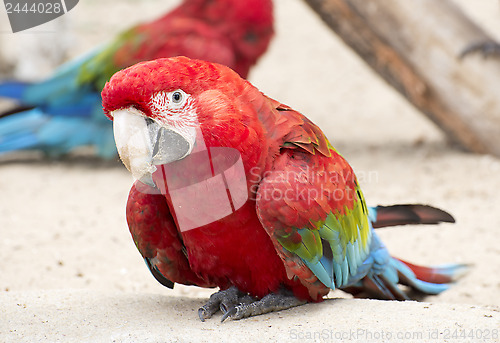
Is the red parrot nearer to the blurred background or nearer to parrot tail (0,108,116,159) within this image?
the blurred background

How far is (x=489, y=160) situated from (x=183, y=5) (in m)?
2.16

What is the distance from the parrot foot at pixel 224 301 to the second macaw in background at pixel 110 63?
6.60ft

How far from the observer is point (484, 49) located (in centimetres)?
342

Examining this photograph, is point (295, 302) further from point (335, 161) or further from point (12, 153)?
point (12, 153)

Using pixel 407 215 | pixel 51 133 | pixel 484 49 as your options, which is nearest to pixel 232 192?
pixel 407 215

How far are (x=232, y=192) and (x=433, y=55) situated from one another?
7.79 ft

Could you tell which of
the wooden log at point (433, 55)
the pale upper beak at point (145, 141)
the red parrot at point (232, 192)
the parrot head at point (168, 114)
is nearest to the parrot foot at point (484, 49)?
the wooden log at point (433, 55)

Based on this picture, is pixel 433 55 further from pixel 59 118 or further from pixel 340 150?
pixel 59 118

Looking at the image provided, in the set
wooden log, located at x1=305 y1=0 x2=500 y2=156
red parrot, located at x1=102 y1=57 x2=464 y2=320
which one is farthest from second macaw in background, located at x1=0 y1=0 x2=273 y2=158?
red parrot, located at x1=102 y1=57 x2=464 y2=320

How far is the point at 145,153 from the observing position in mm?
1425

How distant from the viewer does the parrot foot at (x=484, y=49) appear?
11.2 feet

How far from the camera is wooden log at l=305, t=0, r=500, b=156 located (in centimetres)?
345

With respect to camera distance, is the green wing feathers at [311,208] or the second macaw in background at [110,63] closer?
the green wing feathers at [311,208]

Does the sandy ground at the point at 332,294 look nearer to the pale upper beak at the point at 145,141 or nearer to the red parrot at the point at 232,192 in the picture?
the red parrot at the point at 232,192
